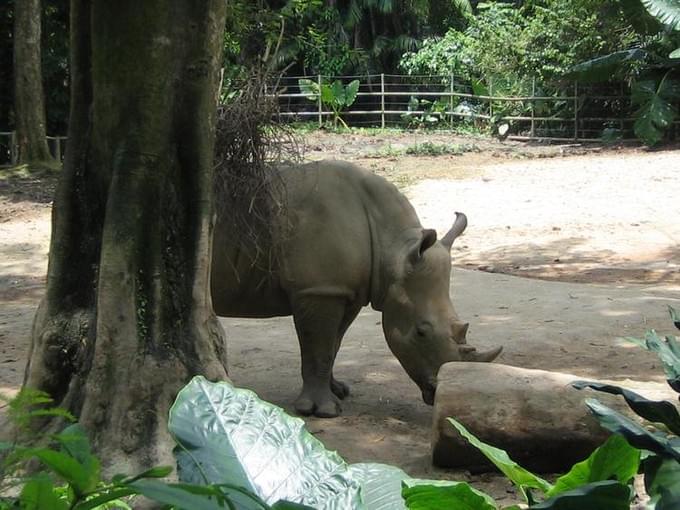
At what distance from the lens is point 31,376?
4.05 m

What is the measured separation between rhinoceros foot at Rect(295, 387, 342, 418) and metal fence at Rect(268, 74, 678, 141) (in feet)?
48.8

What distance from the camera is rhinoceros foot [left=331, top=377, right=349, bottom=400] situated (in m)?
6.12

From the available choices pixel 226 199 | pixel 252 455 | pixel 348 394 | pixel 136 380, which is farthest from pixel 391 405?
pixel 252 455

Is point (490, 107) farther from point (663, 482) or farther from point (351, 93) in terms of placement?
point (663, 482)

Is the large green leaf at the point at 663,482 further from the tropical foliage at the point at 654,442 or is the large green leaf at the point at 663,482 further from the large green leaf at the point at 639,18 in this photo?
the large green leaf at the point at 639,18

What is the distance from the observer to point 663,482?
1324 millimetres

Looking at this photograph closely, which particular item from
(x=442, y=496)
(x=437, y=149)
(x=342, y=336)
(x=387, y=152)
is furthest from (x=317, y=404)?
(x=437, y=149)

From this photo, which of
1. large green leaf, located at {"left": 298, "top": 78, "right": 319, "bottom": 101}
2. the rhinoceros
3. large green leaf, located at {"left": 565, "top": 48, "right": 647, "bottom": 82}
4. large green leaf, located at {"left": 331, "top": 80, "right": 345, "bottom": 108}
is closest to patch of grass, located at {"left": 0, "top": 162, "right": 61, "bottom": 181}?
large green leaf, located at {"left": 298, "top": 78, "right": 319, "bottom": 101}

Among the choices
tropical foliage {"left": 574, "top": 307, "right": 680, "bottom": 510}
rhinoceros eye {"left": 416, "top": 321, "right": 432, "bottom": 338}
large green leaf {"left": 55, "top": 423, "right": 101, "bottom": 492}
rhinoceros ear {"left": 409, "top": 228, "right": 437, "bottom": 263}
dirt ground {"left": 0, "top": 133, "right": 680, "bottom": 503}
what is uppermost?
large green leaf {"left": 55, "top": 423, "right": 101, "bottom": 492}

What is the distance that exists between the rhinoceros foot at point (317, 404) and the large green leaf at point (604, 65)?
17.7m

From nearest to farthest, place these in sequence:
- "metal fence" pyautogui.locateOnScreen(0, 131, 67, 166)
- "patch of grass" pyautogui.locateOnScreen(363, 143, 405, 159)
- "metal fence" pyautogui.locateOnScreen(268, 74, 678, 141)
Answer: "metal fence" pyautogui.locateOnScreen(0, 131, 67, 166) < "patch of grass" pyautogui.locateOnScreen(363, 143, 405, 159) < "metal fence" pyautogui.locateOnScreen(268, 74, 678, 141)

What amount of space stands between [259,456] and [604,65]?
21866 mm

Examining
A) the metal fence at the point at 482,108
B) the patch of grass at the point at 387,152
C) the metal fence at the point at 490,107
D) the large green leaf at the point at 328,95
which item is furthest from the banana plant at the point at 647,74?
the large green leaf at the point at 328,95

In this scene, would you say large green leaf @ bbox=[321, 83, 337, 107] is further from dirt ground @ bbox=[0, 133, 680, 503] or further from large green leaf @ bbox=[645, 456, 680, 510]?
large green leaf @ bbox=[645, 456, 680, 510]
